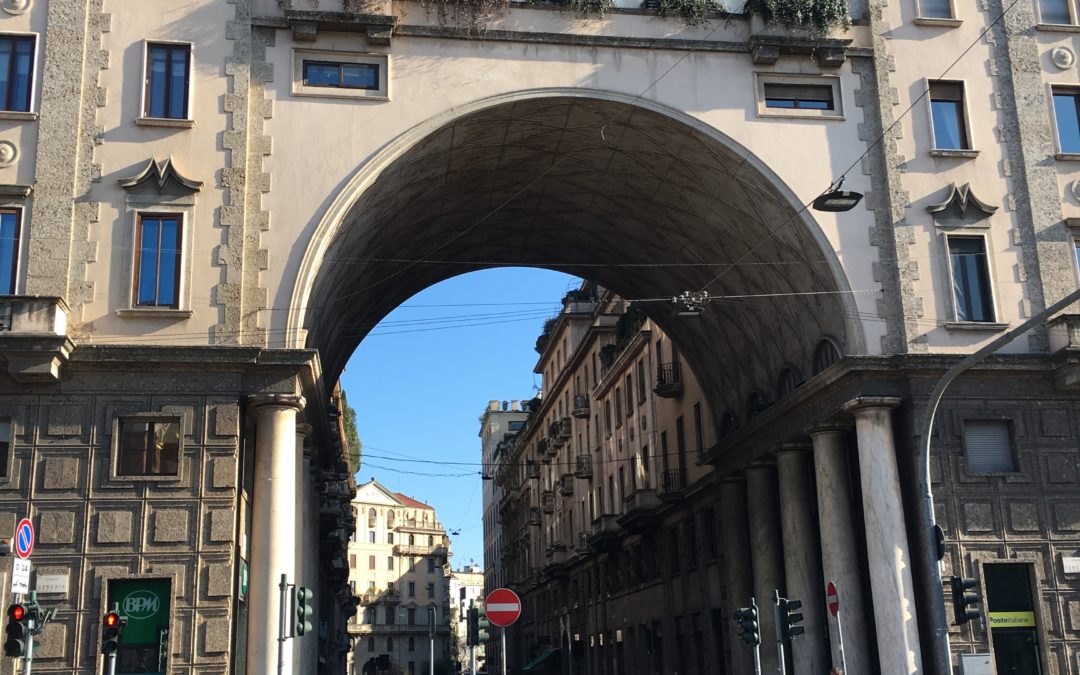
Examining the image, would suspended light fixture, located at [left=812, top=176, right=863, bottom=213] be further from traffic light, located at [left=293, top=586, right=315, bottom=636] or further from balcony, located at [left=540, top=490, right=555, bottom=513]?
balcony, located at [left=540, top=490, right=555, bottom=513]

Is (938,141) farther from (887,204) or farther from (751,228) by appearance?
(751,228)

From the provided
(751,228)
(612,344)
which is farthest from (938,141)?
(612,344)

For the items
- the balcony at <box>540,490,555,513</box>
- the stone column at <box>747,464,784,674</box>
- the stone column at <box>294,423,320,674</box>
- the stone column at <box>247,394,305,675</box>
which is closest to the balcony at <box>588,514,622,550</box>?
the balcony at <box>540,490,555,513</box>

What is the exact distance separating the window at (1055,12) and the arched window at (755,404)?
12.0 meters

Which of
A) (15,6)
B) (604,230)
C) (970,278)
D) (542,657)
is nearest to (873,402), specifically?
(970,278)

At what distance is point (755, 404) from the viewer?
3384 cm

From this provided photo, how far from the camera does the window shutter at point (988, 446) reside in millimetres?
25781

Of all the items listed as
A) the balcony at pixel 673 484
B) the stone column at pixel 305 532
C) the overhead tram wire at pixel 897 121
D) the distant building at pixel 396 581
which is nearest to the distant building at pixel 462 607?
the distant building at pixel 396 581

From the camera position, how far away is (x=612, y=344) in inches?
2146

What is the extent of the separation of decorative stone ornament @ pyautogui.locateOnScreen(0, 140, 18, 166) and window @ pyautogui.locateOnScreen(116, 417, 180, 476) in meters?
5.79

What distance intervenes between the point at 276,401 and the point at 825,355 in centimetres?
1326

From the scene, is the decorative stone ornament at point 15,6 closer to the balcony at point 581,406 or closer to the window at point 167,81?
the window at point 167,81

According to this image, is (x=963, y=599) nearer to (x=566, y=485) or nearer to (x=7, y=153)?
(x=7, y=153)

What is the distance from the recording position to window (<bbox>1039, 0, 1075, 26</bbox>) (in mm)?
28609
